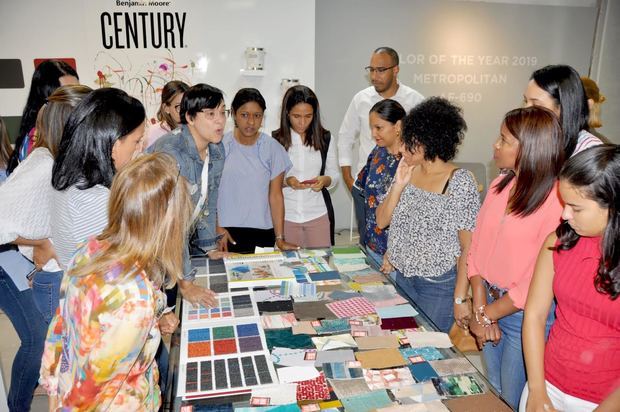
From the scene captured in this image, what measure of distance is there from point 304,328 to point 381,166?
113 cm

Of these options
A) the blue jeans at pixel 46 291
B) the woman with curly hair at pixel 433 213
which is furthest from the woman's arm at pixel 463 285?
the blue jeans at pixel 46 291

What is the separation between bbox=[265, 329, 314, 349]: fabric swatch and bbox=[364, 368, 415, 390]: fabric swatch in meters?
0.22

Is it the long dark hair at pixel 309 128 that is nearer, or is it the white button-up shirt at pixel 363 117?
the long dark hair at pixel 309 128

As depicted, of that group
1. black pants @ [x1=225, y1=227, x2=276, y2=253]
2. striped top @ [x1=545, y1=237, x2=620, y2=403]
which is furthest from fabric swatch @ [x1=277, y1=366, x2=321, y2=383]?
black pants @ [x1=225, y1=227, x2=276, y2=253]

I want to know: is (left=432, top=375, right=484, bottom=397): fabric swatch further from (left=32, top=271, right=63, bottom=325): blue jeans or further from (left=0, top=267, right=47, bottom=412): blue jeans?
(left=0, top=267, right=47, bottom=412): blue jeans

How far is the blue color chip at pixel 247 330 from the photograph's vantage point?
1.54 metres

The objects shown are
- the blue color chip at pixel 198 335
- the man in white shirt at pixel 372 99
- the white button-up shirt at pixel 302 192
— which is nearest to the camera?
the blue color chip at pixel 198 335

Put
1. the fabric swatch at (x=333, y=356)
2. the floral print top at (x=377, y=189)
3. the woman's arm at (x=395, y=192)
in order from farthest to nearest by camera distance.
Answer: the floral print top at (x=377, y=189), the woman's arm at (x=395, y=192), the fabric swatch at (x=333, y=356)

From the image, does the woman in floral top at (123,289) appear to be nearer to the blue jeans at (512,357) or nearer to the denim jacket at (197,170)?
the denim jacket at (197,170)

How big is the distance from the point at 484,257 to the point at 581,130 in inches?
24.0

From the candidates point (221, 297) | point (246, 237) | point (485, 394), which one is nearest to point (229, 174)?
point (246, 237)

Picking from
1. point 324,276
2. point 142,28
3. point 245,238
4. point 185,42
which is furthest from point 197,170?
point 142,28

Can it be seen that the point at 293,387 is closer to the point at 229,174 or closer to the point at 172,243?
the point at 172,243

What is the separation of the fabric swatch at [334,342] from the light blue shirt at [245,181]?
135 centimetres
